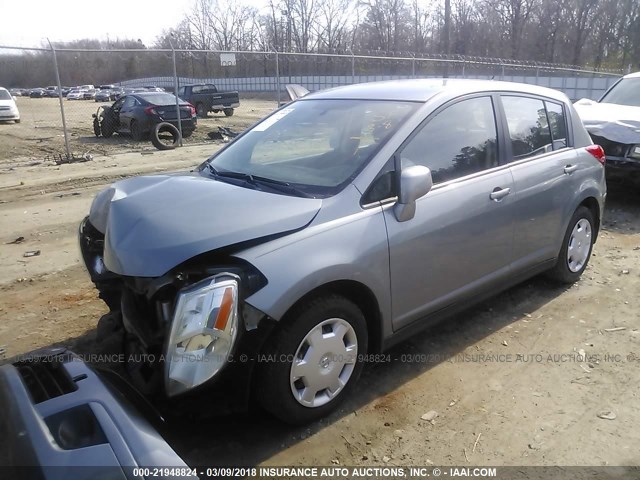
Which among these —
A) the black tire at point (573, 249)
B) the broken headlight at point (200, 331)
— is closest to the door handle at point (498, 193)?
the black tire at point (573, 249)

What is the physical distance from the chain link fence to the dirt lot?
29.7ft

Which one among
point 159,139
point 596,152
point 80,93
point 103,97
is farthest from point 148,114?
point 80,93

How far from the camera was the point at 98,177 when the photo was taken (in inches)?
399

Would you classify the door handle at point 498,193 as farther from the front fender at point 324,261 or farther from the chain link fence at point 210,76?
the chain link fence at point 210,76

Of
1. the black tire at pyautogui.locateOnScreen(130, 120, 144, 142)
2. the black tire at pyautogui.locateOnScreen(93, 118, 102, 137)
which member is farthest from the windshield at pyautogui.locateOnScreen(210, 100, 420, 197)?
the black tire at pyautogui.locateOnScreen(93, 118, 102, 137)

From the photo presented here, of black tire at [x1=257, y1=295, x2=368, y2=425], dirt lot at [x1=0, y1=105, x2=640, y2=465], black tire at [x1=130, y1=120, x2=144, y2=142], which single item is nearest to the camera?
black tire at [x1=257, y1=295, x2=368, y2=425]

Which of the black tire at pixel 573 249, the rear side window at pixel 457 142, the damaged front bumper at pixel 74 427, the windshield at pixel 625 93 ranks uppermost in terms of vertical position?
the windshield at pixel 625 93

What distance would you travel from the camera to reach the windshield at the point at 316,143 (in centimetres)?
312

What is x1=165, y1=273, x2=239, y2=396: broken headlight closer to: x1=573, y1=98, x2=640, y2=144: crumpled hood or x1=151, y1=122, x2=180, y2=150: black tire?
x1=573, y1=98, x2=640, y2=144: crumpled hood

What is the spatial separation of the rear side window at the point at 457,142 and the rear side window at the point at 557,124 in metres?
0.88

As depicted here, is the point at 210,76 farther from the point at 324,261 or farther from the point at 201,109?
the point at 324,261

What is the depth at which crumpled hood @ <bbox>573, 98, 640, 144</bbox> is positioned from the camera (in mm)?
7074

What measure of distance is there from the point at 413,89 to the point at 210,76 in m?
37.8

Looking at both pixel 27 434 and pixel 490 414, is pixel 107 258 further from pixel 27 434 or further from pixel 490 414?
pixel 490 414
